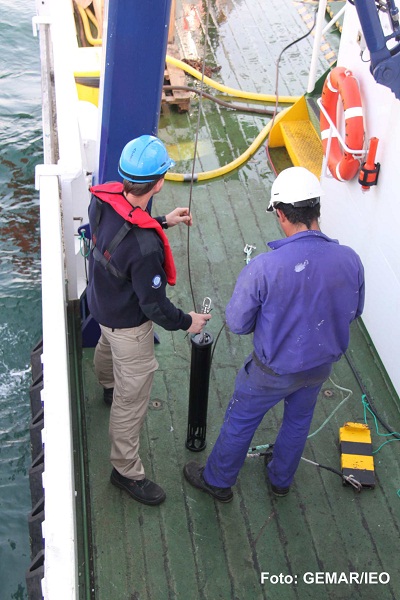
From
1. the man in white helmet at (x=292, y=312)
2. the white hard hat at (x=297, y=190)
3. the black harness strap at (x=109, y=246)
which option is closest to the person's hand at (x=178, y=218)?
the black harness strap at (x=109, y=246)

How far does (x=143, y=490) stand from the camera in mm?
3930

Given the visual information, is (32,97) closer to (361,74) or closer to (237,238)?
(237,238)

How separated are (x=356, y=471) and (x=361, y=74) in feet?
8.77

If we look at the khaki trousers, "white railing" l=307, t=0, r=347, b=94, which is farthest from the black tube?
"white railing" l=307, t=0, r=347, b=94

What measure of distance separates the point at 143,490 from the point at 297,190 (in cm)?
187

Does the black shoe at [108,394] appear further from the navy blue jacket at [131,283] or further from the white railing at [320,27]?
the white railing at [320,27]

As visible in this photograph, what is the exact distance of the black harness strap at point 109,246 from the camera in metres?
3.30

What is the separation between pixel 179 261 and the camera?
217 inches

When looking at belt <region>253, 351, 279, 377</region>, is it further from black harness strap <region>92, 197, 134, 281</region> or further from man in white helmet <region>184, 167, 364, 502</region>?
black harness strap <region>92, 197, 134, 281</region>

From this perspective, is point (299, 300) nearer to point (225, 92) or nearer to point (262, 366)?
point (262, 366)

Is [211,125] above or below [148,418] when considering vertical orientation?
above

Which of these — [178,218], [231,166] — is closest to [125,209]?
[178,218]

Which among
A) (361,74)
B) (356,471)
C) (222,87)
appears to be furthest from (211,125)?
(356,471)

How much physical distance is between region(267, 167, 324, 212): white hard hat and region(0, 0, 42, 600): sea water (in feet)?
10.1
